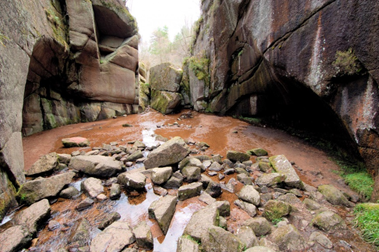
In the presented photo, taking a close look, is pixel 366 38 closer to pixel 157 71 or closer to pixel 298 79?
pixel 298 79

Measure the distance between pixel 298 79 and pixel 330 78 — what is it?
106cm

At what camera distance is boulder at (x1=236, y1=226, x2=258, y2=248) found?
7.00 feet

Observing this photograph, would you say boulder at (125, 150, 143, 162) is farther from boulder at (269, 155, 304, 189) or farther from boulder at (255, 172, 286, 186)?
boulder at (269, 155, 304, 189)

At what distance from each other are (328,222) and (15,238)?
15.0ft

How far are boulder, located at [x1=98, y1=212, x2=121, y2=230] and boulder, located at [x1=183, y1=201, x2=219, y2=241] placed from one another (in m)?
1.24

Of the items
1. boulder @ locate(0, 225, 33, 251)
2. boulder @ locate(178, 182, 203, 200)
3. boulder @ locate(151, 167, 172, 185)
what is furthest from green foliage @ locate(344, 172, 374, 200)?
boulder @ locate(0, 225, 33, 251)

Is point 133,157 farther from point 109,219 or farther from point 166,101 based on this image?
point 166,101

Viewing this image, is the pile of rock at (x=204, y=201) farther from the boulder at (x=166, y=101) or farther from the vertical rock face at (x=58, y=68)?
the boulder at (x=166, y=101)

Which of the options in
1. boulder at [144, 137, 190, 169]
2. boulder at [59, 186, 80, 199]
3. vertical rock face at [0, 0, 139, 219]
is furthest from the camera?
boulder at [144, 137, 190, 169]

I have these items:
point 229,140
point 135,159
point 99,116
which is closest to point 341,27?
point 229,140

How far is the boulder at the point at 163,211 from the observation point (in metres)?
2.53

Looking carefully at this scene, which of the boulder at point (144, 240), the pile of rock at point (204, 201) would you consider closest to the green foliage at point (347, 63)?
the pile of rock at point (204, 201)

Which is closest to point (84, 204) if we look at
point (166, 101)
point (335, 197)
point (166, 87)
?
point (335, 197)

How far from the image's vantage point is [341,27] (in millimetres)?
3789
